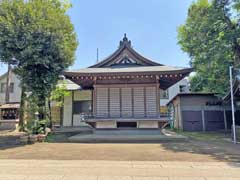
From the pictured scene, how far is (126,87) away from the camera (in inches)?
558

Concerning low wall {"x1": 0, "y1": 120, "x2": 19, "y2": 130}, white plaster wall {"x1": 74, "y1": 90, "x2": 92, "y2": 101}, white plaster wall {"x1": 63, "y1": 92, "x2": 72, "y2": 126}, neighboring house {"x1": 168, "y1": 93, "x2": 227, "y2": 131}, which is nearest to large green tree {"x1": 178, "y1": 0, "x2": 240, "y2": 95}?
neighboring house {"x1": 168, "y1": 93, "x2": 227, "y2": 131}

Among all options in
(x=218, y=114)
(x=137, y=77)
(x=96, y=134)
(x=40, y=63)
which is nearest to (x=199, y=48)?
(x=218, y=114)

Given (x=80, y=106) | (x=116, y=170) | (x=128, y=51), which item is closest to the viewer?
(x=116, y=170)

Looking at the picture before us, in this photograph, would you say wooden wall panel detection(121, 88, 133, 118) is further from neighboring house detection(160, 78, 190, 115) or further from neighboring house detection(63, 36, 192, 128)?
neighboring house detection(160, 78, 190, 115)

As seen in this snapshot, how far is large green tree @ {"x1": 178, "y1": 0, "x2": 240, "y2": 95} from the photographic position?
17.1 metres

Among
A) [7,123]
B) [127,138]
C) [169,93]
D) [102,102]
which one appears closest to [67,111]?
[7,123]

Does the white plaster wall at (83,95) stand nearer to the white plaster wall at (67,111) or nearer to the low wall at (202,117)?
the white plaster wall at (67,111)

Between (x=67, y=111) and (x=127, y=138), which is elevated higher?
(x=67, y=111)

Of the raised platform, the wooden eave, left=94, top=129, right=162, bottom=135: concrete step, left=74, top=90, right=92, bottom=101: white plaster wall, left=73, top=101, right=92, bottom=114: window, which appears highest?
the wooden eave

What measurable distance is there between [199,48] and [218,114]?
6215mm

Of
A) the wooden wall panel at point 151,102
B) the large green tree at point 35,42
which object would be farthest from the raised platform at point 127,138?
the large green tree at point 35,42

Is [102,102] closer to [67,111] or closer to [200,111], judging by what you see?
[67,111]

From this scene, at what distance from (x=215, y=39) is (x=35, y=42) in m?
14.0

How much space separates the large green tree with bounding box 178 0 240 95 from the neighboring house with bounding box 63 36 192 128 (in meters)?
6.18
